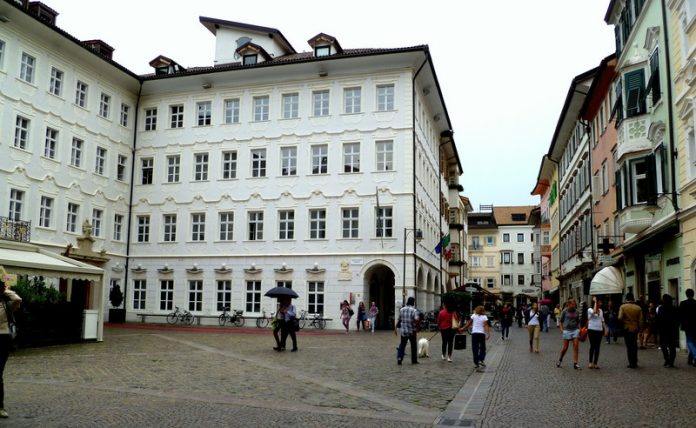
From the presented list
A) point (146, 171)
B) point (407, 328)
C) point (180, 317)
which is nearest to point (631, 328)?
point (407, 328)

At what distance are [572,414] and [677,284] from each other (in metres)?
15.3

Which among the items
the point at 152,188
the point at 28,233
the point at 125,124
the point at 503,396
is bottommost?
the point at 503,396

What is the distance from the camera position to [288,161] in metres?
38.6

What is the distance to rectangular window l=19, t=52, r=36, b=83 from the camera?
3266 cm

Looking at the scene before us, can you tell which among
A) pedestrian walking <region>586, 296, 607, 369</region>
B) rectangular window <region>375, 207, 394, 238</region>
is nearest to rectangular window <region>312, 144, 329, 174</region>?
rectangular window <region>375, 207, 394, 238</region>

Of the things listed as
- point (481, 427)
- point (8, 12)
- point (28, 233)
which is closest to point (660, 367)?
point (481, 427)

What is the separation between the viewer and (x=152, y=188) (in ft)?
134

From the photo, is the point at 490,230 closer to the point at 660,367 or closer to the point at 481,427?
the point at 660,367

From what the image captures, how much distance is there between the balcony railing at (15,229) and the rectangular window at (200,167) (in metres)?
10.5

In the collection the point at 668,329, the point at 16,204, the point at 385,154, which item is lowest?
the point at 668,329

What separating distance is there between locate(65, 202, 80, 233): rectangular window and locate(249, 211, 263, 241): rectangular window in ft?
30.7

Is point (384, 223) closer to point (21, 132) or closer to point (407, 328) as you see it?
point (21, 132)

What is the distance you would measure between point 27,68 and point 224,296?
51.5 feet

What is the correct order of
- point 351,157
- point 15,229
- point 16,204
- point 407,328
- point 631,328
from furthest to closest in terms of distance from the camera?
point 351,157 < point 16,204 < point 15,229 < point 407,328 < point 631,328
